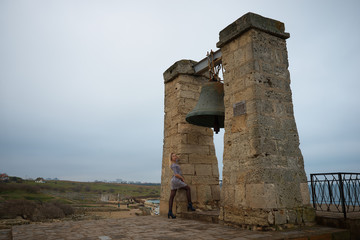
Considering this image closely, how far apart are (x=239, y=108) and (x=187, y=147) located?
2093 mm

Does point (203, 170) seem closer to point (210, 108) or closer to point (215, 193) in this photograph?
point (215, 193)

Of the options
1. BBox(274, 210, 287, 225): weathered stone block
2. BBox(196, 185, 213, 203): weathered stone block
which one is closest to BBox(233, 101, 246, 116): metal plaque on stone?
BBox(274, 210, 287, 225): weathered stone block

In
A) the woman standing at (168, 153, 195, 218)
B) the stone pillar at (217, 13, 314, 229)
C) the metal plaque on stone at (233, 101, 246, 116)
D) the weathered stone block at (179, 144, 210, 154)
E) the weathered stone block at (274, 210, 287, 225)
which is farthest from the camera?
the weathered stone block at (179, 144, 210, 154)

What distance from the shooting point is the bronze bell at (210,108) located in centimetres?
476

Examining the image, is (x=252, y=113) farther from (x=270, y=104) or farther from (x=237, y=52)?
(x=237, y=52)

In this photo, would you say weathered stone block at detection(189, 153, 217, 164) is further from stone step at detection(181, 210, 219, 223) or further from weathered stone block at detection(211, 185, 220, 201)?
stone step at detection(181, 210, 219, 223)

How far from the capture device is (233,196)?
409cm

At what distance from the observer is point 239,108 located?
424 cm

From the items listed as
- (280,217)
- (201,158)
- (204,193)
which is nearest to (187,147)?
(201,158)

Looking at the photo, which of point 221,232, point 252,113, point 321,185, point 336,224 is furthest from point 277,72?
point 221,232

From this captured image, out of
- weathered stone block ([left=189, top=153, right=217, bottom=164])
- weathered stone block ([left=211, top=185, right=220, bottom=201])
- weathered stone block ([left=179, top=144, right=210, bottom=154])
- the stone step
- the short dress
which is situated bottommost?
the stone step

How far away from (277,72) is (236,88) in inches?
29.8

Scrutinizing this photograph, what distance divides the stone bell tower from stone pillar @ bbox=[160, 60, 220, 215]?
60.7 inches

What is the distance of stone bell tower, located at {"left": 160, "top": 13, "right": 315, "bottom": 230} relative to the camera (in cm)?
370
